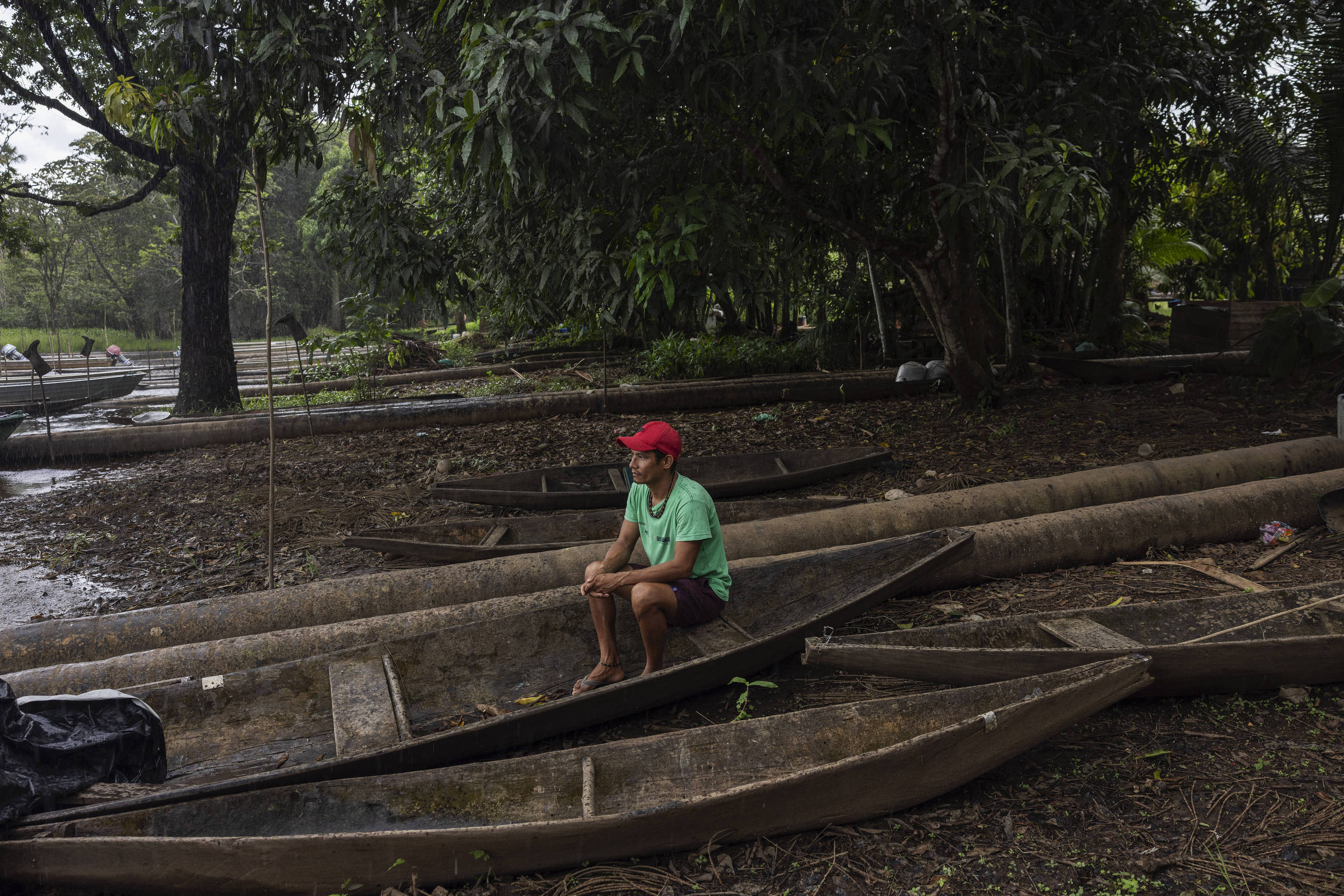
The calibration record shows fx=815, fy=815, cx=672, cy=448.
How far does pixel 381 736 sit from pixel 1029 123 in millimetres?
6061

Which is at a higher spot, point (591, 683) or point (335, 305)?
point (335, 305)

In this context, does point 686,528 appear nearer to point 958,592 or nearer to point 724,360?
point 958,592

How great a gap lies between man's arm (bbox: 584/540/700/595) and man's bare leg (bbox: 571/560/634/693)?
34 mm

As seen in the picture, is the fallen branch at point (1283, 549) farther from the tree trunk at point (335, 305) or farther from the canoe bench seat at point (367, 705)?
the tree trunk at point (335, 305)

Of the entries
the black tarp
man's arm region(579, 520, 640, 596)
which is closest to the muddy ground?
man's arm region(579, 520, 640, 596)

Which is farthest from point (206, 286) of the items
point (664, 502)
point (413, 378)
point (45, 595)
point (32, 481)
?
point (664, 502)

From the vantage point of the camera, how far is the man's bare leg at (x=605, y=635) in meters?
3.55

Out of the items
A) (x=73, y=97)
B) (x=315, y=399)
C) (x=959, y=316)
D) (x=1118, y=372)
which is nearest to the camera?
(x=959, y=316)

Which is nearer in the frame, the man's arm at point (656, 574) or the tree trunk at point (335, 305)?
the man's arm at point (656, 574)

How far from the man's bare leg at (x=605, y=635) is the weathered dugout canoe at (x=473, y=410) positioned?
7.18 meters

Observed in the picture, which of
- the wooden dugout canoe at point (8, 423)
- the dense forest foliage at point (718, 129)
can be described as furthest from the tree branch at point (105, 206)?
the wooden dugout canoe at point (8, 423)

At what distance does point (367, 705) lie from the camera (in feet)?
10.6

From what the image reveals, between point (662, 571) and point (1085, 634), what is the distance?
1811 millimetres

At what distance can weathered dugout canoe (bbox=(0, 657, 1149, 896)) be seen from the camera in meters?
2.33
